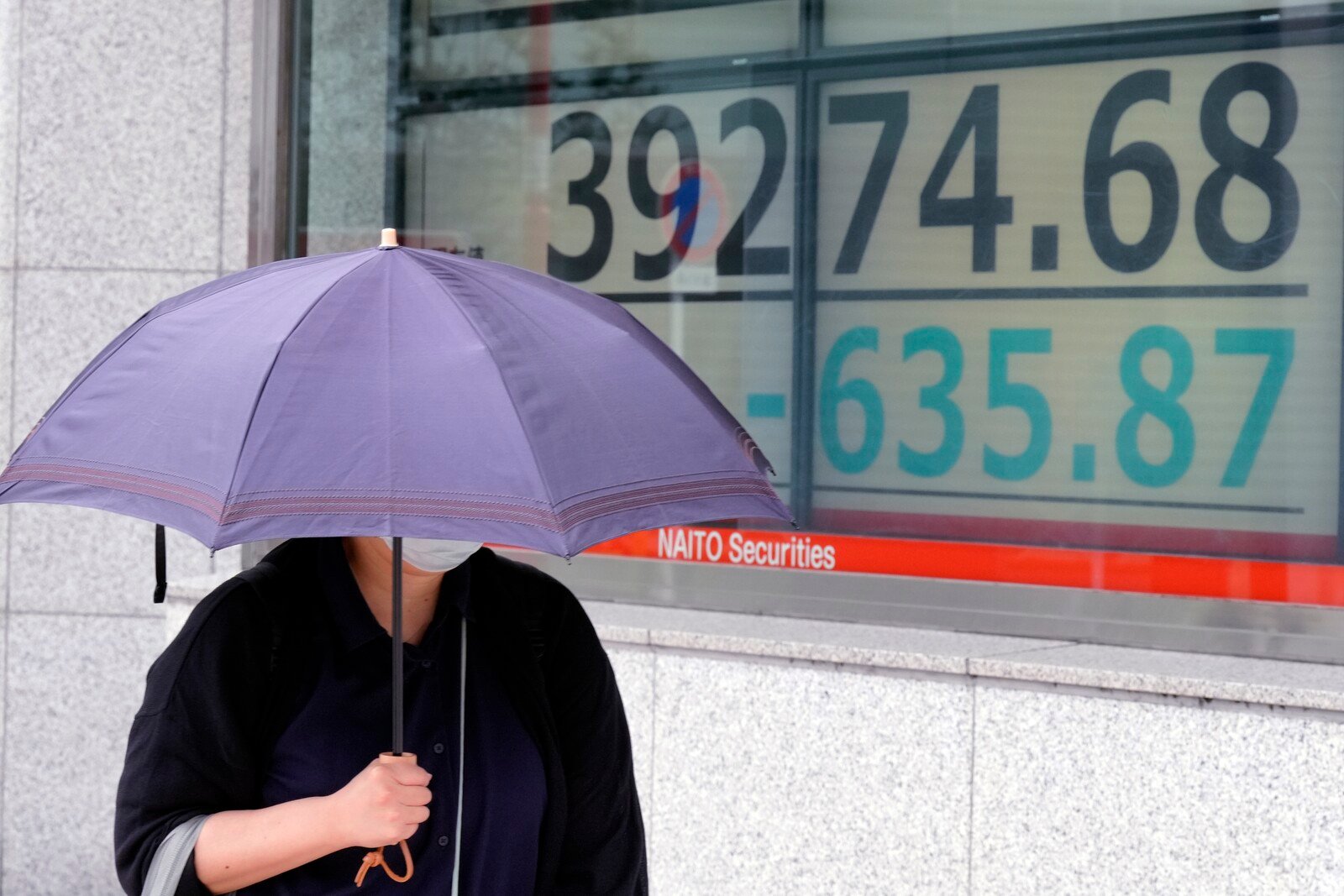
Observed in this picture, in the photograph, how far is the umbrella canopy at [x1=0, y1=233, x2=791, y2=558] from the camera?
175cm

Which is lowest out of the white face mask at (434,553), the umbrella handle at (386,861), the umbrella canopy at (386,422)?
the umbrella handle at (386,861)

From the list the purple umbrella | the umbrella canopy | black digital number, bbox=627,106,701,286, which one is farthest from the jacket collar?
black digital number, bbox=627,106,701,286

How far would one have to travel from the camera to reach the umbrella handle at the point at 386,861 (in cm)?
205

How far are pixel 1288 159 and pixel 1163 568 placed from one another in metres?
1.32

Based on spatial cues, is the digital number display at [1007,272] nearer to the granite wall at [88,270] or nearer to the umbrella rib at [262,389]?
the granite wall at [88,270]

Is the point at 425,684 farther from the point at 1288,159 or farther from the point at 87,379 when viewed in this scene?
the point at 1288,159

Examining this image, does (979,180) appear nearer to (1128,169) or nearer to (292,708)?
(1128,169)

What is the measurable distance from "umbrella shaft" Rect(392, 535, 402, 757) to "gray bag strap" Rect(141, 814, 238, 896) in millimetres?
293

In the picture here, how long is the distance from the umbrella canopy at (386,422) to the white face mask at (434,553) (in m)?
0.31

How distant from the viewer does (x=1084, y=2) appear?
4863 millimetres

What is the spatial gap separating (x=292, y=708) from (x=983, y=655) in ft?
→ 9.16

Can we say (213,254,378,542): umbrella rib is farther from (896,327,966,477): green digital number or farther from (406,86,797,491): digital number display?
(406,86,797,491): digital number display

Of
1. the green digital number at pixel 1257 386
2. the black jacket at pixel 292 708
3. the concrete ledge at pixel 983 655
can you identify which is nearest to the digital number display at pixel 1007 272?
the green digital number at pixel 1257 386

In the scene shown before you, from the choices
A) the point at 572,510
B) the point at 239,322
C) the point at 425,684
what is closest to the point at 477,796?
the point at 425,684
